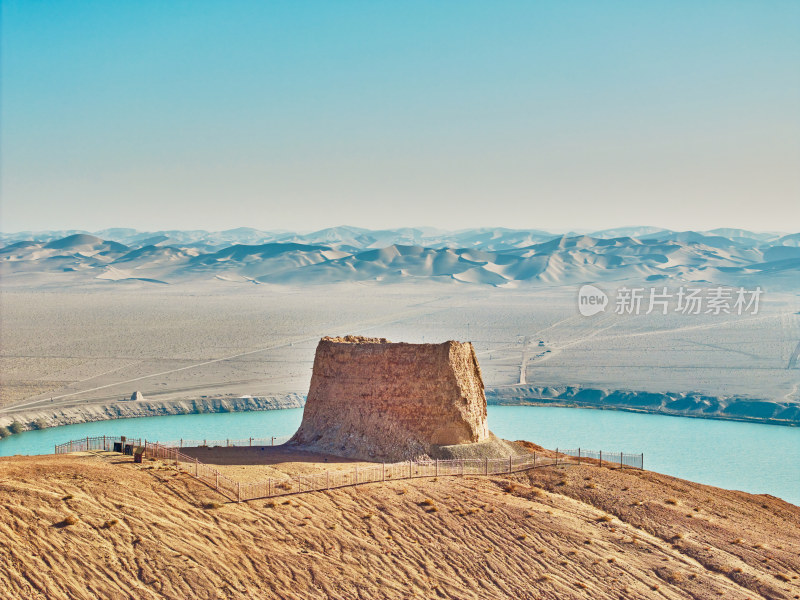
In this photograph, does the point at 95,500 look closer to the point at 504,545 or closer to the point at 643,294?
the point at 504,545

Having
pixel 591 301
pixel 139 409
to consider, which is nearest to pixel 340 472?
pixel 139 409

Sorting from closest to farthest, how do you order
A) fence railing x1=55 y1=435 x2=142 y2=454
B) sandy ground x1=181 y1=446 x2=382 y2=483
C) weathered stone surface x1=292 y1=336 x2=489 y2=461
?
sandy ground x1=181 y1=446 x2=382 y2=483 → weathered stone surface x1=292 y1=336 x2=489 y2=461 → fence railing x1=55 y1=435 x2=142 y2=454

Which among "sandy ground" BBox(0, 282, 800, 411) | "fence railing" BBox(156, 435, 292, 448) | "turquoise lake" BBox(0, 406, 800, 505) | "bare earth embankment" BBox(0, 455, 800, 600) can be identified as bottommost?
"turquoise lake" BBox(0, 406, 800, 505)

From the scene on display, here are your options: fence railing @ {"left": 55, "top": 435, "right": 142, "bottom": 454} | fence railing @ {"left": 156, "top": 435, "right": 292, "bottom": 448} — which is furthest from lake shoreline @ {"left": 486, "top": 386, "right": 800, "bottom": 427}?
fence railing @ {"left": 55, "top": 435, "right": 142, "bottom": 454}

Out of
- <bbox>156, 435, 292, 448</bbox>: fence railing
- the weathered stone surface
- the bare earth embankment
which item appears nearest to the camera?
the bare earth embankment

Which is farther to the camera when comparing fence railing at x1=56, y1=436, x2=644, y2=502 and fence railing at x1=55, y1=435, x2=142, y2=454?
fence railing at x1=55, y1=435, x2=142, y2=454

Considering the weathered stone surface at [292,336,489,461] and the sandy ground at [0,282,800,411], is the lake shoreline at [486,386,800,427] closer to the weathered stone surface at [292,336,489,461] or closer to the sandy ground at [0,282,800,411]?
the sandy ground at [0,282,800,411]

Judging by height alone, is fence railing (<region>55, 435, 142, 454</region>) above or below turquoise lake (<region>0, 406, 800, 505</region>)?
above
